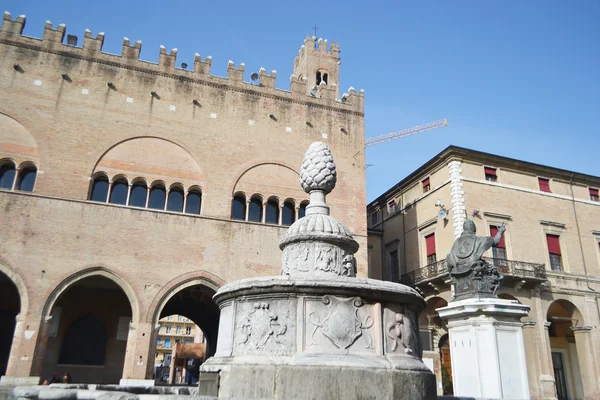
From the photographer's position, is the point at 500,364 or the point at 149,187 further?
the point at 149,187

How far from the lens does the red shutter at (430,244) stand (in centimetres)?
2255

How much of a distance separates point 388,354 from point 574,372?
20.8 m

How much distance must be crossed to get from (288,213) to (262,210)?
45.7 inches

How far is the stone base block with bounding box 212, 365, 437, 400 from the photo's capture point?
461 centimetres

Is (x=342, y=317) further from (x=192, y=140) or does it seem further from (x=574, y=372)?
(x=574, y=372)

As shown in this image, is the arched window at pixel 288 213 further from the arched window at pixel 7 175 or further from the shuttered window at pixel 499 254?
the arched window at pixel 7 175

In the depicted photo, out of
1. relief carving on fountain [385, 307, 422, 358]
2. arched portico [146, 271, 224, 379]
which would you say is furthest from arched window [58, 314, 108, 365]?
relief carving on fountain [385, 307, 422, 358]

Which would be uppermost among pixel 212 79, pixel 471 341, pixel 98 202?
pixel 212 79

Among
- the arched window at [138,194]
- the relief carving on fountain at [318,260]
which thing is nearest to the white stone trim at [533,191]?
the arched window at [138,194]

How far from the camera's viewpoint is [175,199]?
18219 millimetres

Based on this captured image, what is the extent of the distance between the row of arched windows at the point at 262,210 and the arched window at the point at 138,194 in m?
3.32

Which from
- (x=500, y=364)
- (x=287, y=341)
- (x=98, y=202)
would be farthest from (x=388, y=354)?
(x=98, y=202)

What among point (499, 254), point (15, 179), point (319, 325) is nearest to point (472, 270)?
point (319, 325)

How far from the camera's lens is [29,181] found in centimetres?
1688
